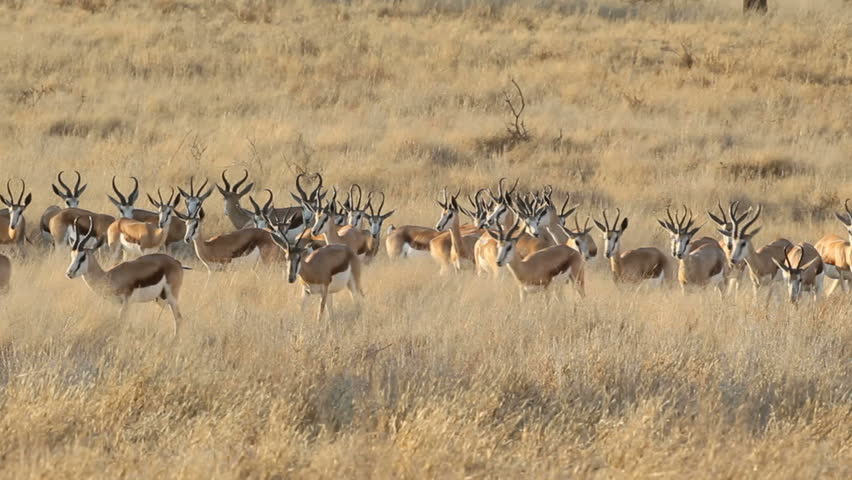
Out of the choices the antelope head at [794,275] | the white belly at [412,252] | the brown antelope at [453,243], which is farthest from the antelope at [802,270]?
the white belly at [412,252]

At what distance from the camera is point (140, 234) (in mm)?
13789

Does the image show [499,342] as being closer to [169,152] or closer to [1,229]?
[1,229]

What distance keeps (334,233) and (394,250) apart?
1043 mm

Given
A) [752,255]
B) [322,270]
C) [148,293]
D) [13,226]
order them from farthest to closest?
[13,226]
[752,255]
[322,270]
[148,293]

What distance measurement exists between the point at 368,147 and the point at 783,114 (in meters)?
8.72

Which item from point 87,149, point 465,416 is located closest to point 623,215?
point 87,149

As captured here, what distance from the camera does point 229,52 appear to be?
26750 millimetres

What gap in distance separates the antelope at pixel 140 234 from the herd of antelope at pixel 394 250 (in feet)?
0.05

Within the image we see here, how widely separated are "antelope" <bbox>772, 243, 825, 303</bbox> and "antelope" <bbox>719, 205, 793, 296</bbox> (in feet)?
0.50

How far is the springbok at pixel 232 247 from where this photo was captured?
44.1ft

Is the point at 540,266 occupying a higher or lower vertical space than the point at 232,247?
higher

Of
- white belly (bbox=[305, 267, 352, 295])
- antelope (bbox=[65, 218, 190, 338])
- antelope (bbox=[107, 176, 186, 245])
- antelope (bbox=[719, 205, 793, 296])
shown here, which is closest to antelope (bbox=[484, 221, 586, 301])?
white belly (bbox=[305, 267, 352, 295])

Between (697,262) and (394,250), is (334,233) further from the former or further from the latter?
(697,262)

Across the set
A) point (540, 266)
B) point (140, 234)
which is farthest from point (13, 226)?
point (540, 266)
